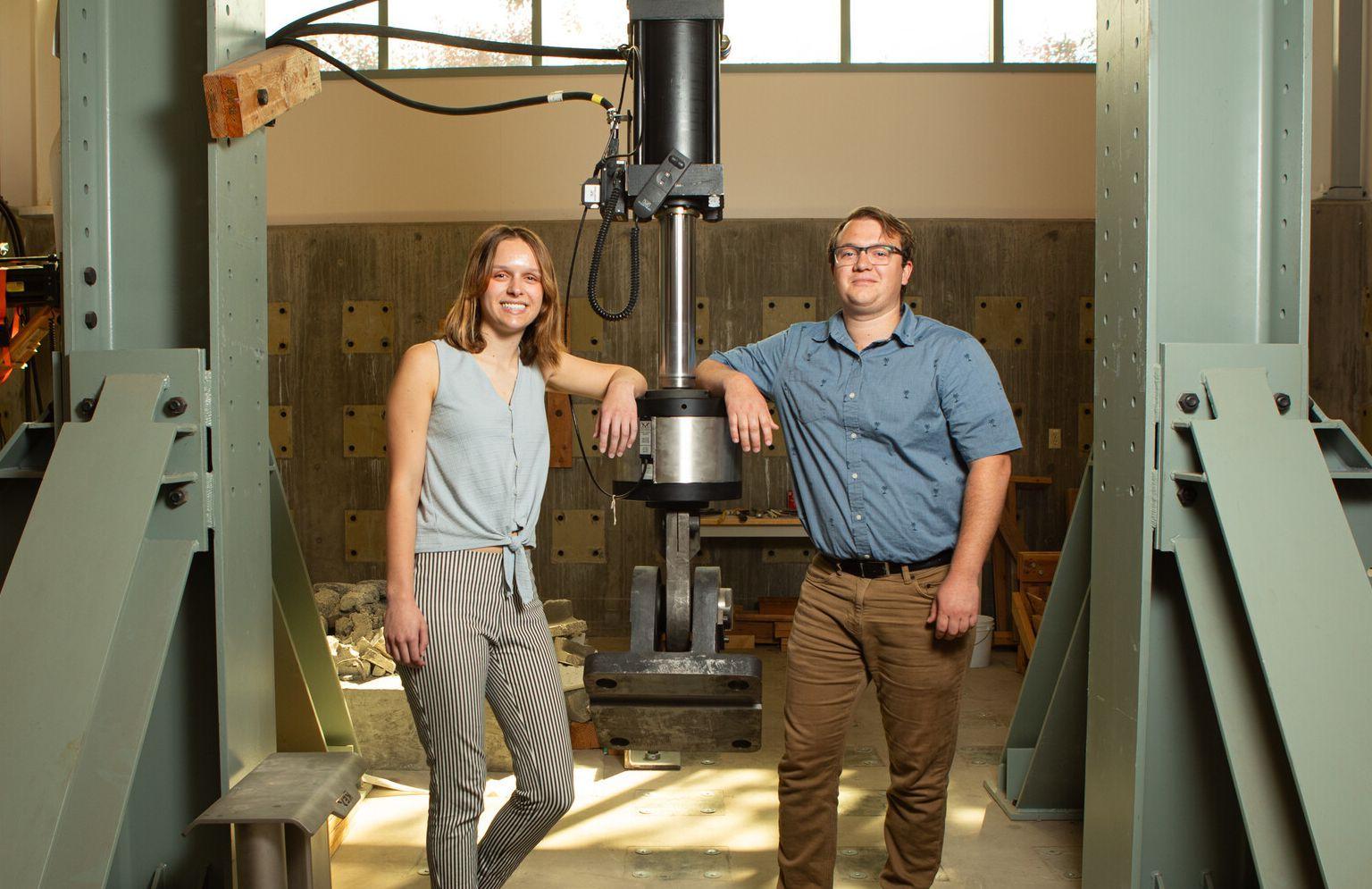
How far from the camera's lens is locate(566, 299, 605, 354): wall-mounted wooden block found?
6203 millimetres

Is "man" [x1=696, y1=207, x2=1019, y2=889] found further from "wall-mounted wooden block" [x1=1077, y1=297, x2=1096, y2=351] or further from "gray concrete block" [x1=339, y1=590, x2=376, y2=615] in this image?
"wall-mounted wooden block" [x1=1077, y1=297, x2=1096, y2=351]

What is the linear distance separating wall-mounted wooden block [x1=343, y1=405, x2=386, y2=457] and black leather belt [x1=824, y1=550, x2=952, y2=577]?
173 inches

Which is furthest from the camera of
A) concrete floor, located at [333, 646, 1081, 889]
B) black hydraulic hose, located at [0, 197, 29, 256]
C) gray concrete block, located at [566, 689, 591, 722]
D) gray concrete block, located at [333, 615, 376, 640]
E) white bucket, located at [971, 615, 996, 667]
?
black hydraulic hose, located at [0, 197, 29, 256]

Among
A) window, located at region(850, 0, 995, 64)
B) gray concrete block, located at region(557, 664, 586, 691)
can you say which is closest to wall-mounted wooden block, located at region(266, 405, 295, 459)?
gray concrete block, located at region(557, 664, 586, 691)

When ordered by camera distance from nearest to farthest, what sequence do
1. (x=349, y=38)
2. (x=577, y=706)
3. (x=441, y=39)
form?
(x=441, y=39), (x=577, y=706), (x=349, y=38)

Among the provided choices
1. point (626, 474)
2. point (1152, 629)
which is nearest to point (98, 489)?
point (626, 474)

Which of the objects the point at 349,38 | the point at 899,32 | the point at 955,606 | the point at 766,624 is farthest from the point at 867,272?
the point at 349,38

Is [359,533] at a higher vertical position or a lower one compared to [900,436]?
lower

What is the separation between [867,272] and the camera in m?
2.33

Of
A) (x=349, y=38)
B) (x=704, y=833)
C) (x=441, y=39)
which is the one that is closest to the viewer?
(x=441, y=39)

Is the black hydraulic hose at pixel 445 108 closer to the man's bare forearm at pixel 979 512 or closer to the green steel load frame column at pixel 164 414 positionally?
the green steel load frame column at pixel 164 414

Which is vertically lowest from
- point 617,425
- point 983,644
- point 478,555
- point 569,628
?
point 983,644

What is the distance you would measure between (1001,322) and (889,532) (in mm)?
4175

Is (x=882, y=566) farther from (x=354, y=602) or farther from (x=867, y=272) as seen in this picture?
(x=354, y=602)
